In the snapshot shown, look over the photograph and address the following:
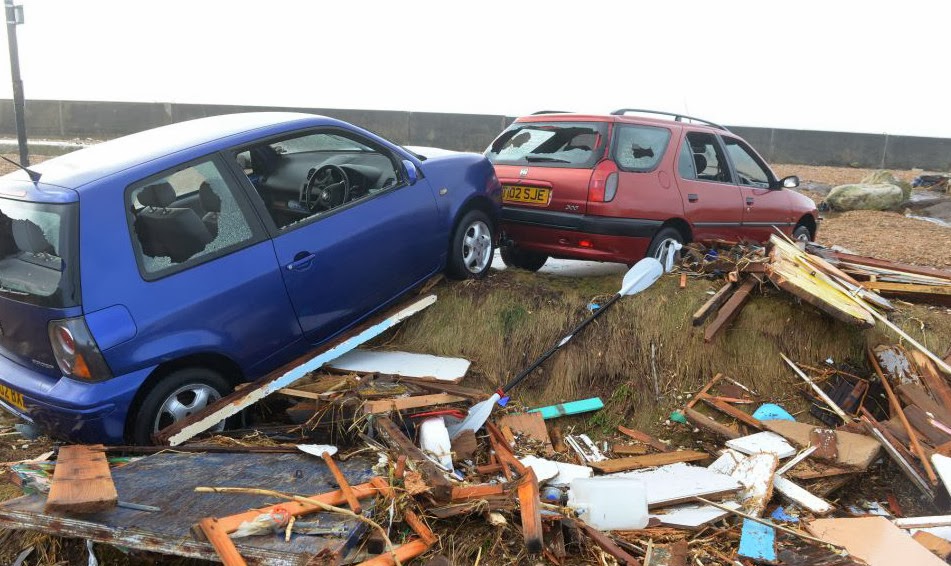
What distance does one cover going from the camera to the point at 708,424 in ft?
17.0

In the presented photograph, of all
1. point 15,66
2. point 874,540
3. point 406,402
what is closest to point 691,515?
point 874,540

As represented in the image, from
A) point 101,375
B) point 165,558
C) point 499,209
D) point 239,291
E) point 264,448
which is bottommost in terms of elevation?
point 165,558

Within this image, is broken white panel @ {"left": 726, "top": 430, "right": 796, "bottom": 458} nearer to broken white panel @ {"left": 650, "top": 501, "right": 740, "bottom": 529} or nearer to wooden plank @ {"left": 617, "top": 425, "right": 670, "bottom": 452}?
wooden plank @ {"left": 617, "top": 425, "right": 670, "bottom": 452}

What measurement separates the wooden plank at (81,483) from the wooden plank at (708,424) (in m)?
3.69

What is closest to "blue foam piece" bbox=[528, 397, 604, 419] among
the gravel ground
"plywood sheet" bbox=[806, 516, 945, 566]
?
"plywood sheet" bbox=[806, 516, 945, 566]

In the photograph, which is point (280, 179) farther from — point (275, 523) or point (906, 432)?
point (906, 432)

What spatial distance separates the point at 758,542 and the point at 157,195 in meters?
3.82

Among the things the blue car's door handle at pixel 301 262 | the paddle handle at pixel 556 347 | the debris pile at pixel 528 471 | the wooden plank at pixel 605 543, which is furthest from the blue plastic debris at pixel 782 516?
the blue car's door handle at pixel 301 262

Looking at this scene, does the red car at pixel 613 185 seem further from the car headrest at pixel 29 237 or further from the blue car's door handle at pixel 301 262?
the car headrest at pixel 29 237

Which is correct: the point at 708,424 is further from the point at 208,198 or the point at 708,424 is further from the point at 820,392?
the point at 208,198

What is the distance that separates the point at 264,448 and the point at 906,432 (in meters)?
4.11

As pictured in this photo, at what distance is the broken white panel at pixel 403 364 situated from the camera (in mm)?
5172

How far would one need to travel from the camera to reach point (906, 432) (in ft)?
16.2

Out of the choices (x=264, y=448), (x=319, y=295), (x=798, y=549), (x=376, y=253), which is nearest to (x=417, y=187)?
(x=376, y=253)
